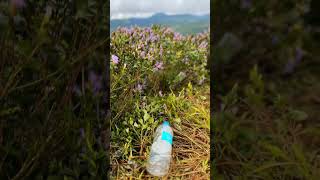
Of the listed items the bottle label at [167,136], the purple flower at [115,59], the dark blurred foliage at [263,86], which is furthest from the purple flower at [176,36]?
the bottle label at [167,136]

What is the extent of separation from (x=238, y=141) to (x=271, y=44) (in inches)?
14.5

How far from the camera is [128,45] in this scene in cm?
181

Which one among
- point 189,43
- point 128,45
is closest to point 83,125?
point 128,45

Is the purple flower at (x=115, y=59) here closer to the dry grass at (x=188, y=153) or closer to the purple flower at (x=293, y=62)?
the dry grass at (x=188, y=153)

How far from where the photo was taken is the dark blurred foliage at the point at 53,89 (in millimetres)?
1501

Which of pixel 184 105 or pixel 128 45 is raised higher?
pixel 128 45

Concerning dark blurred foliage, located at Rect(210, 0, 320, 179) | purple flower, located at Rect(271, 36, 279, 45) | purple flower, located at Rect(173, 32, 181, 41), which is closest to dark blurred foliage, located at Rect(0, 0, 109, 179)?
purple flower, located at Rect(173, 32, 181, 41)

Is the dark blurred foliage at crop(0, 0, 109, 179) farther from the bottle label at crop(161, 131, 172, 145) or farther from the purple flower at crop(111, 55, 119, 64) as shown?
the bottle label at crop(161, 131, 172, 145)

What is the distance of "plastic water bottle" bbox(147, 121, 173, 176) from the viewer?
1790 mm

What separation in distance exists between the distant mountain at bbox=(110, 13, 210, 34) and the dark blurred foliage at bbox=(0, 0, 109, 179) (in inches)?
4.6

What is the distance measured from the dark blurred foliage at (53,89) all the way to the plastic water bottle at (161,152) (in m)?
0.16

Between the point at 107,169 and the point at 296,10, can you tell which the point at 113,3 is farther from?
the point at 296,10

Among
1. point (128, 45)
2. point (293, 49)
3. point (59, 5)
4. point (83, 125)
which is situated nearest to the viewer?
point (59, 5)

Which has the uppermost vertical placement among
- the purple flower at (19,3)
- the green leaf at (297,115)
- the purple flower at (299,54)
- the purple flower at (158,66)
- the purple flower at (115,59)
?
the purple flower at (19,3)
